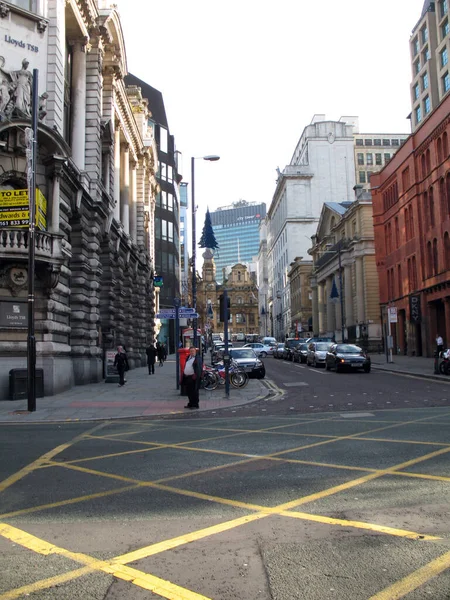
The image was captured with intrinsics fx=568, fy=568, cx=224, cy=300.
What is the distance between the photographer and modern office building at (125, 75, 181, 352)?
2372 inches

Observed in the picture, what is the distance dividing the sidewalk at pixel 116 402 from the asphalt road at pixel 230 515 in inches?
161

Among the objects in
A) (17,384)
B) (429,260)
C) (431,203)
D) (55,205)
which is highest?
(431,203)

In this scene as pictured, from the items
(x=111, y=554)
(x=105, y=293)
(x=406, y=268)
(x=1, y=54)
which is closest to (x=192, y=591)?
(x=111, y=554)

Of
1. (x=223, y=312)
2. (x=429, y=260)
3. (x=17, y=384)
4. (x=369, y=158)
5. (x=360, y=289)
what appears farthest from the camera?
(x=369, y=158)

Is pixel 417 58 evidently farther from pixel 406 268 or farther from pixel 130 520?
pixel 130 520

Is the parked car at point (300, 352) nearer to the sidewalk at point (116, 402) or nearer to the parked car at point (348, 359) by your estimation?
the parked car at point (348, 359)

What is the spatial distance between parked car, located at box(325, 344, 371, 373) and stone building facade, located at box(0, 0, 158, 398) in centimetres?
1201

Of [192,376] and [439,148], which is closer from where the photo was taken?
[192,376]

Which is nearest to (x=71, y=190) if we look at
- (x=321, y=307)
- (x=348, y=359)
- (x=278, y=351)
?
(x=348, y=359)

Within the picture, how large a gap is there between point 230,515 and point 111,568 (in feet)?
4.98

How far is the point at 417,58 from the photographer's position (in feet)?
204

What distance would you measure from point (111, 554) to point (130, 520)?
0.86 metres

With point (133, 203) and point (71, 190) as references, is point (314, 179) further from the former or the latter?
point (71, 190)

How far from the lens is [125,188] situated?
1496 inches
